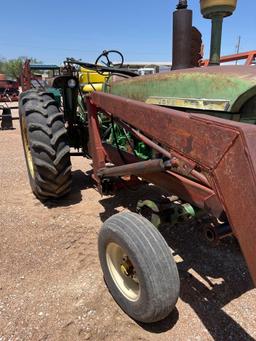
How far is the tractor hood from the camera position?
1972mm

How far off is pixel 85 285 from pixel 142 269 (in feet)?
2.49

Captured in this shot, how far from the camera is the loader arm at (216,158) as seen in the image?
143 cm

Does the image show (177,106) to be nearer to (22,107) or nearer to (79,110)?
(22,107)

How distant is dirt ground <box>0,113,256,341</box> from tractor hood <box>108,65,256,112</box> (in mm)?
1339

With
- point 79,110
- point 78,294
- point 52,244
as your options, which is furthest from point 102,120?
point 78,294

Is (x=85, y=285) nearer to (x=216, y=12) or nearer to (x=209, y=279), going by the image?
(x=209, y=279)

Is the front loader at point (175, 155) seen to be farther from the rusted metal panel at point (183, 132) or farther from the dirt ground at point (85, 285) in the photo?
the dirt ground at point (85, 285)

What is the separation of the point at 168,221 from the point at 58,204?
184cm

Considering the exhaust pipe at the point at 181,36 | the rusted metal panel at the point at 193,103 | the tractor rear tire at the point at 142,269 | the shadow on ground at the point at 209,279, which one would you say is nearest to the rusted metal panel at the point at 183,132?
Result: the rusted metal panel at the point at 193,103

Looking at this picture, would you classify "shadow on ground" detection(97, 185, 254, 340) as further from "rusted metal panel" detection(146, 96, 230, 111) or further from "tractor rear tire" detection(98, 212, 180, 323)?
"rusted metal panel" detection(146, 96, 230, 111)

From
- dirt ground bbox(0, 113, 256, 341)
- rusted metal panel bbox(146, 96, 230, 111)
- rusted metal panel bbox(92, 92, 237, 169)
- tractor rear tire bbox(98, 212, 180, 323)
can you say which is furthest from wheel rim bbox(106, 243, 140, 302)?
rusted metal panel bbox(146, 96, 230, 111)

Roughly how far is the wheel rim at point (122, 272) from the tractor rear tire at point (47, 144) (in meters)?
1.41

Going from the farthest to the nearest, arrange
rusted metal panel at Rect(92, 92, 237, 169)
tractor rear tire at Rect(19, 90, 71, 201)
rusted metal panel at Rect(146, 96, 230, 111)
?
tractor rear tire at Rect(19, 90, 71, 201), rusted metal panel at Rect(146, 96, 230, 111), rusted metal panel at Rect(92, 92, 237, 169)

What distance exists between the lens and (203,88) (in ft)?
7.15
